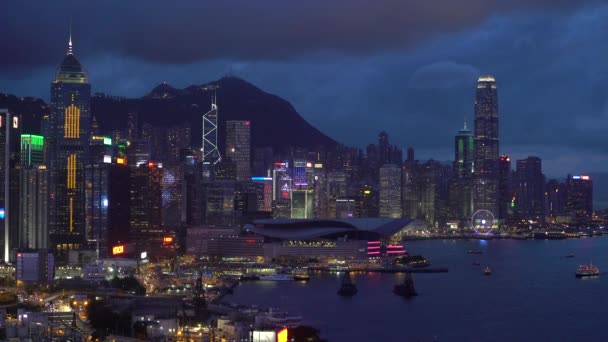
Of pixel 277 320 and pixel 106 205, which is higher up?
pixel 106 205

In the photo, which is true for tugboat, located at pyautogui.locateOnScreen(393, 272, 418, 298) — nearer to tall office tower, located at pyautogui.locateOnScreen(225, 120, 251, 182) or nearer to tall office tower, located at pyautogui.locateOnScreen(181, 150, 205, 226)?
tall office tower, located at pyautogui.locateOnScreen(181, 150, 205, 226)

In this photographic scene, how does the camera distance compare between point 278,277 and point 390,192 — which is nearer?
point 278,277

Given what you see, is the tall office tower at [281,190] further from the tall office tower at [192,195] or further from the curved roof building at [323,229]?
the curved roof building at [323,229]

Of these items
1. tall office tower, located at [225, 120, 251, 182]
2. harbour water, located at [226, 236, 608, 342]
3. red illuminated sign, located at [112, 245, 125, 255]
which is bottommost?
harbour water, located at [226, 236, 608, 342]

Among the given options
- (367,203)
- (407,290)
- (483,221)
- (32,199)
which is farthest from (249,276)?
(483,221)

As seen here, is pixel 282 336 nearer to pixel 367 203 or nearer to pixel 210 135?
pixel 367 203

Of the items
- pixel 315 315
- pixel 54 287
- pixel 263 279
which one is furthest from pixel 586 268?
pixel 54 287

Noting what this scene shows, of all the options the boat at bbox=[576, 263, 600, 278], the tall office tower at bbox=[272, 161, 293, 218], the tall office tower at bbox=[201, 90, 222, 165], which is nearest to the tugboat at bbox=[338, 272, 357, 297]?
the boat at bbox=[576, 263, 600, 278]

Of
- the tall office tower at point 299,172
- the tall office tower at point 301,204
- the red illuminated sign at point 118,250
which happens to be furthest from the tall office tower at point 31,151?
A: the tall office tower at point 299,172
